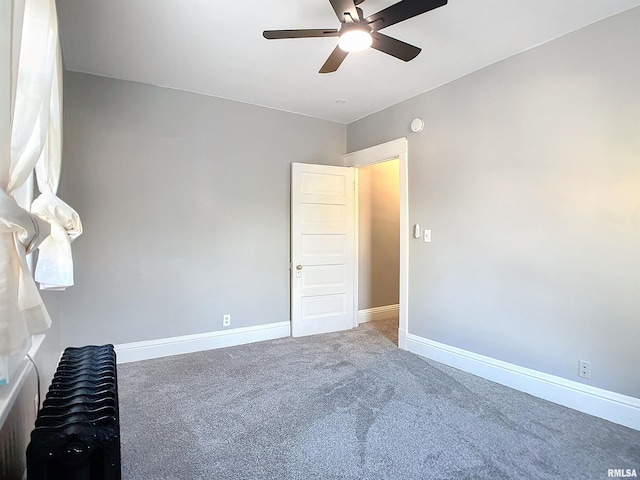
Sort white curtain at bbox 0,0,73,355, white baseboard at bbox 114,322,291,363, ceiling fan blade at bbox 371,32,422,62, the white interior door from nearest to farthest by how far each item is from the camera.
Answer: white curtain at bbox 0,0,73,355 < ceiling fan blade at bbox 371,32,422,62 < white baseboard at bbox 114,322,291,363 < the white interior door

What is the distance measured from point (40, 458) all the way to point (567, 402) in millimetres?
3174

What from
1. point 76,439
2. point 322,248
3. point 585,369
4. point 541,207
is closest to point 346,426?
point 76,439

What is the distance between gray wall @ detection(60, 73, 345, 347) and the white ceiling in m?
0.34

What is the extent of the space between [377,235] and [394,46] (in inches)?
124

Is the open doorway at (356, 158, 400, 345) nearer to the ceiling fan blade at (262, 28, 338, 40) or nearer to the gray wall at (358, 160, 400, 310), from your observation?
the gray wall at (358, 160, 400, 310)

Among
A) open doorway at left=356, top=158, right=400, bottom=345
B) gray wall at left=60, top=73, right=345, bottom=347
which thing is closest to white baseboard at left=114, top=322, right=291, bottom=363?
gray wall at left=60, top=73, right=345, bottom=347

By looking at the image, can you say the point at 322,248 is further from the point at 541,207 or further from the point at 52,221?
the point at 52,221

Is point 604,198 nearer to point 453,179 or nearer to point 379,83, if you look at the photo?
point 453,179

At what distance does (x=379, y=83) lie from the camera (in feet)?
11.7

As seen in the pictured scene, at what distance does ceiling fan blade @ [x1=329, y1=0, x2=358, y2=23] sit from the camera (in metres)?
1.93

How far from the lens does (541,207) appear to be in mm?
2809

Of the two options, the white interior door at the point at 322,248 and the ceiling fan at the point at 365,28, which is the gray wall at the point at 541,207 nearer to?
the white interior door at the point at 322,248

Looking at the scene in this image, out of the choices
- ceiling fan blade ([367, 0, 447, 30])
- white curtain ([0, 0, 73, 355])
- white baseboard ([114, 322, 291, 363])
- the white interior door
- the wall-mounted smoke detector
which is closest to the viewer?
white curtain ([0, 0, 73, 355])

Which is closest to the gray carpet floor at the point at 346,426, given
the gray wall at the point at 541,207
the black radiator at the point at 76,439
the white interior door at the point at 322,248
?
the gray wall at the point at 541,207
